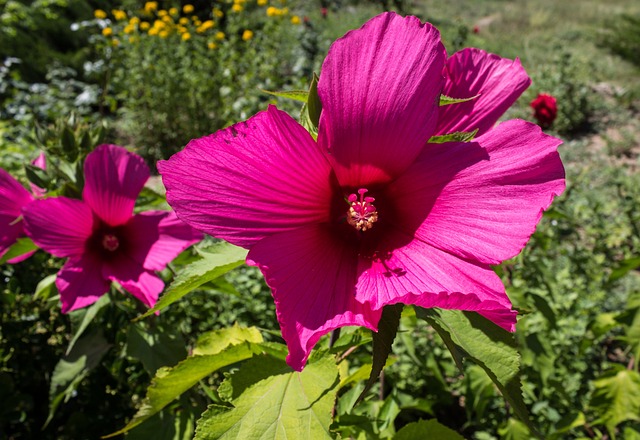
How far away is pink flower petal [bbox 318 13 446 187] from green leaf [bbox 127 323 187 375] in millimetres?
970

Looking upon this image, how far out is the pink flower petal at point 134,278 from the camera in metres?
1.37

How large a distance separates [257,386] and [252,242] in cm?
32

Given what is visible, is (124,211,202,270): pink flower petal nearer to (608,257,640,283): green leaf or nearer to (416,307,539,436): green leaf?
(416,307,539,436): green leaf

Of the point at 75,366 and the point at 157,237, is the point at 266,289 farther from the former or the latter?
the point at 157,237

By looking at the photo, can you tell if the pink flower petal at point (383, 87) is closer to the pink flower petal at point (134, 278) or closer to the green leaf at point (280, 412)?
the green leaf at point (280, 412)

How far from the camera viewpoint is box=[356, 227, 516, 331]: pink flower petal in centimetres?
67

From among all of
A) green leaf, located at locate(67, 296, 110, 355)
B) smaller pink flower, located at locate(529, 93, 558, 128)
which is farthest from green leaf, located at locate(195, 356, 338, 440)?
smaller pink flower, located at locate(529, 93, 558, 128)

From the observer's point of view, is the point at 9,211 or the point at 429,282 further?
the point at 9,211

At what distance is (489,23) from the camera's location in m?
11.9

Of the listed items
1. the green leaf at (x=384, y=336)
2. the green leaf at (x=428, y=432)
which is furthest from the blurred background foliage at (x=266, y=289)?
the green leaf at (x=384, y=336)

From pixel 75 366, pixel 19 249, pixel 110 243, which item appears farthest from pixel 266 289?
pixel 19 249

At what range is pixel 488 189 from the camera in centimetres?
77

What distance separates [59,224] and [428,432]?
3.20 feet

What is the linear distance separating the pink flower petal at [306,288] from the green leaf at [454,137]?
0.23 m
